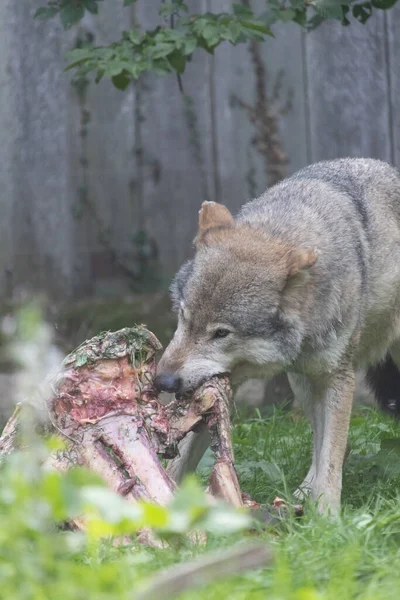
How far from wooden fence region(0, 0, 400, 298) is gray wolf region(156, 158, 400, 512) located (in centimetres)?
254

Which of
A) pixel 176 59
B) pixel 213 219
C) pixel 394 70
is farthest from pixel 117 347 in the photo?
pixel 394 70

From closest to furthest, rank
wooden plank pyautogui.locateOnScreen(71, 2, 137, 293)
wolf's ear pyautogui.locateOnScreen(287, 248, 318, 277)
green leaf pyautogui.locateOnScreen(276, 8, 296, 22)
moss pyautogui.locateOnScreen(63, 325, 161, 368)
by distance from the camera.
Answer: moss pyautogui.locateOnScreen(63, 325, 161, 368) < wolf's ear pyautogui.locateOnScreen(287, 248, 318, 277) < green leaf pyautogui.locateOnScreen(276, 8, 296, 22) < wooden plank pyautogui.locateOnScreen(71, 2, 137, 293)

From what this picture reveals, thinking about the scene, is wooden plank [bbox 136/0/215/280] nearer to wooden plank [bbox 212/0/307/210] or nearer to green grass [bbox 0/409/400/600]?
wooden plank [bbox 212/0/307/210]

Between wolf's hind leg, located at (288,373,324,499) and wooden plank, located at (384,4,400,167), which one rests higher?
wooden plank, located at (384,4,400,167)

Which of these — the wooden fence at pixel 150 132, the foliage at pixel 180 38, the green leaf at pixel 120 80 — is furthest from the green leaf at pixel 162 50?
the wooden fence at pixel 150 132

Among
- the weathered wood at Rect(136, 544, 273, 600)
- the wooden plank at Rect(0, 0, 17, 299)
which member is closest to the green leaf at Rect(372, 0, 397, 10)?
the wooden plank at Rect(0, 0, 17, 299)

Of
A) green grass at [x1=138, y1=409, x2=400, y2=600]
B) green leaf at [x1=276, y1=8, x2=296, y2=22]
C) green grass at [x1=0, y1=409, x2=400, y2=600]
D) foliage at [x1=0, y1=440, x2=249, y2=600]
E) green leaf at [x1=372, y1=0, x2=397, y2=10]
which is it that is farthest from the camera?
green leaf at [x1=372, y1=0, x2=397, y2=10]

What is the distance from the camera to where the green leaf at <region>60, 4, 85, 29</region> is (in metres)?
5.53

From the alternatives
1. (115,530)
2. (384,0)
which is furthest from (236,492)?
(384,0)

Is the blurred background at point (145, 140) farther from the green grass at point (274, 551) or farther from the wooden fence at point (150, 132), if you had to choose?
the green grass at point (274, 551)

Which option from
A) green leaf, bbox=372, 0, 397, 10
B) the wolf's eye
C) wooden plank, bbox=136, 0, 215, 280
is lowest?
the wolf's eye

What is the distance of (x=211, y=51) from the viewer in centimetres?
547

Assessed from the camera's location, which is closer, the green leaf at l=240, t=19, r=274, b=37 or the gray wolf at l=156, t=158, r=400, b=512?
the gray wolf at l=156, t=158, r=400, b=512

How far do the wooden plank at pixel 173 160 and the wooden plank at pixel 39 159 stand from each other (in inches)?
26.8
